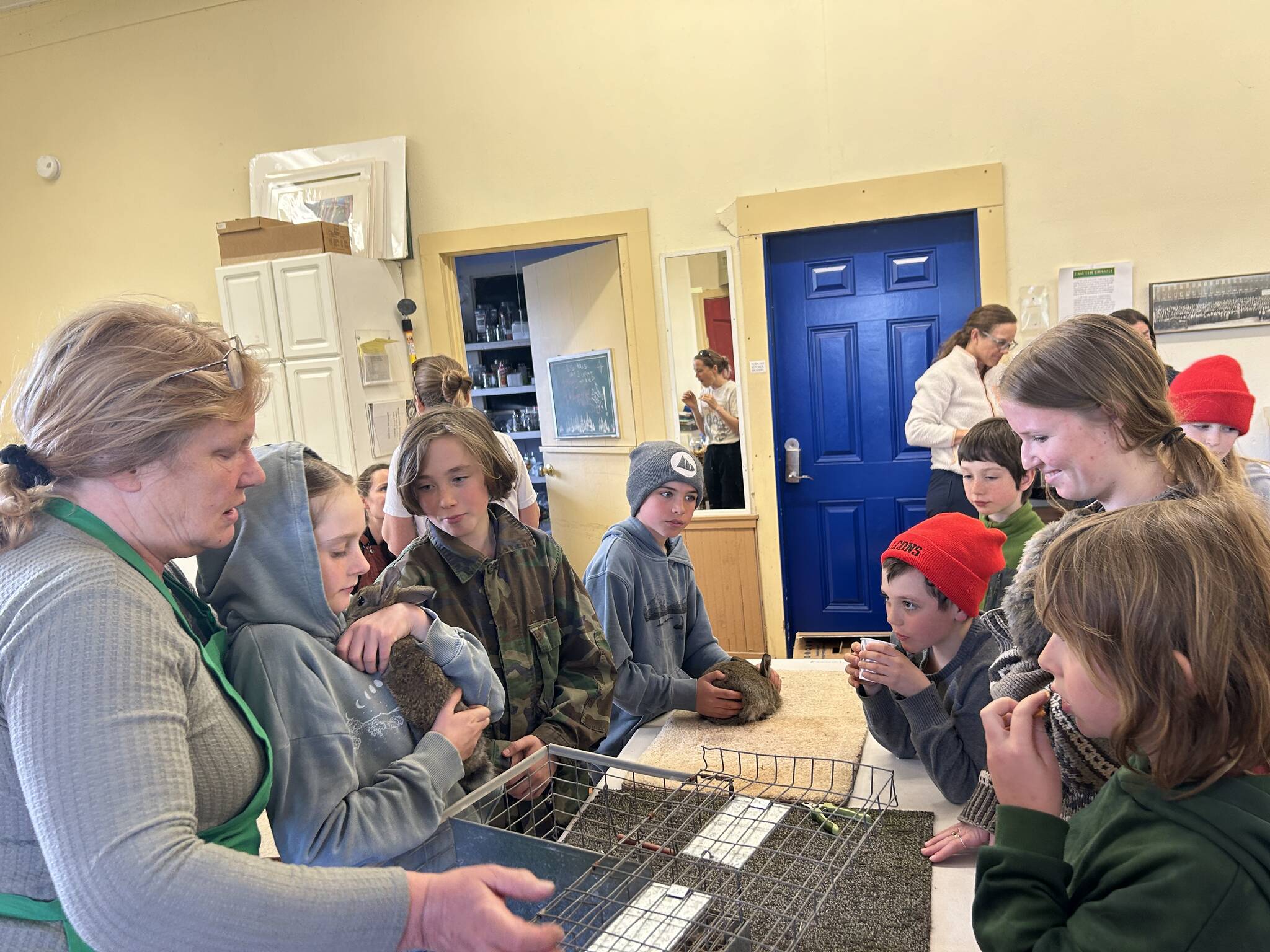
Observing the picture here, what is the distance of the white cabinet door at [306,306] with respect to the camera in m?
4.00

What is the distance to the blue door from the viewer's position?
403 centimetres

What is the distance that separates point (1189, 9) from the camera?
3.53 m

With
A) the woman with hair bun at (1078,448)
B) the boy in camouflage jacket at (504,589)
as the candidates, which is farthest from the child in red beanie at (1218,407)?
the boy in camouflage jacket at (504,589)

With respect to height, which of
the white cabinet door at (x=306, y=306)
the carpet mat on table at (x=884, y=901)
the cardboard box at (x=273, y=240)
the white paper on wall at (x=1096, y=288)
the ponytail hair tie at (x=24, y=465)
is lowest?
the carpet mat on table at (x=884, y=901)

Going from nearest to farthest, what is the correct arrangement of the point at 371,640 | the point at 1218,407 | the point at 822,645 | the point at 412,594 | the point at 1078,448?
the point at 371,640 < the point at 412,594 < the point at 1078,448 < the point at 1218,407 < the point at 822,645

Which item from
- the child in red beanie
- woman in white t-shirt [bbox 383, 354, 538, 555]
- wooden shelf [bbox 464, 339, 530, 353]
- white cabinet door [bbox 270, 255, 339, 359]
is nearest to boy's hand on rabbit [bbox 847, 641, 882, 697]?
the child in red beanie

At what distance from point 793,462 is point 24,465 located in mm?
3717

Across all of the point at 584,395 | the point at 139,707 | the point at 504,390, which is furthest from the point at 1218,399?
the point at 504,390

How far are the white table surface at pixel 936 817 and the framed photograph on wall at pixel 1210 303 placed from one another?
2645 mm

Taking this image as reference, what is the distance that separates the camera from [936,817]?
1352 millimetres

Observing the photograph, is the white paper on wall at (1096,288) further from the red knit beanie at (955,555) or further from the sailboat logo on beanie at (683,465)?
the red knit beanie at (955,555)

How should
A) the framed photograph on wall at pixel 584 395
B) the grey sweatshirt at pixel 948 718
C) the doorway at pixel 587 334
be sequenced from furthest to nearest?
the framed photograph on wall at pixel 584 395
the doorway at pixel 587 334
the grey sweatshirt at pixel 948 718

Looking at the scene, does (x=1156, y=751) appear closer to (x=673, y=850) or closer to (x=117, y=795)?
(x=673, y=850)

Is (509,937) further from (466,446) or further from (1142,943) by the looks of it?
(466,446)
